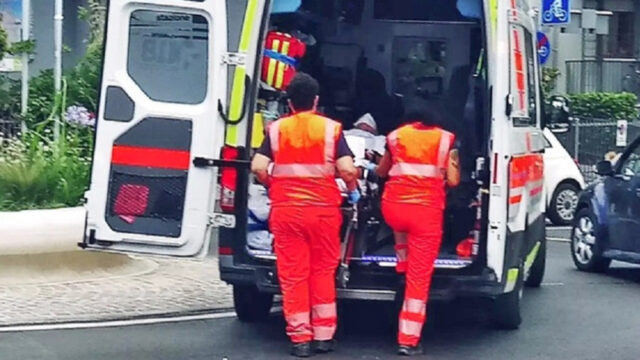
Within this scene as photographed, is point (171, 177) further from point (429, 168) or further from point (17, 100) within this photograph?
point (17, 100)

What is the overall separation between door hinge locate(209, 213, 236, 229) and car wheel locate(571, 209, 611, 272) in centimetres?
548

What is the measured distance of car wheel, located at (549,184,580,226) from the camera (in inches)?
741

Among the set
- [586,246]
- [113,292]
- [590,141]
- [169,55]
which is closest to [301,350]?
[169,55]

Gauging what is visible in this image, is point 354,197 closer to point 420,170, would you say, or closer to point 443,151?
point 420,170

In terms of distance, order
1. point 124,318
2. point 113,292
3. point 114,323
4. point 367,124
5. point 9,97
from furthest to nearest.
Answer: point 9,97, point 113,292, point 367,124, point 124,318, point 114,323

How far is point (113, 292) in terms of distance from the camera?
1151cm

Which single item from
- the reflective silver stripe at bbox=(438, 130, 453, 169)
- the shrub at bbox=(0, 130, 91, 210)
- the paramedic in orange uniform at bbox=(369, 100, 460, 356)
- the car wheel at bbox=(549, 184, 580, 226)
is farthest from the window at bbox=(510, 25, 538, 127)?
the car wheel at bbox=(549, 184, 580, 226)

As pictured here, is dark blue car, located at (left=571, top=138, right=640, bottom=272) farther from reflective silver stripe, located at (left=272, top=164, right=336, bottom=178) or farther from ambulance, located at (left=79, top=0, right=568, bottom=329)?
reflective silver stripe, located at (left=272, top=164, right=336, bottom=178)

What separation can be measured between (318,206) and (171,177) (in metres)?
0.96

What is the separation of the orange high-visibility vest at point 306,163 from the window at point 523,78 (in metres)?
1.25

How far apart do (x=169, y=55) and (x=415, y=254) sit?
2028 mm

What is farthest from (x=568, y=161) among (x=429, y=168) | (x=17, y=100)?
(x=429, y=168)

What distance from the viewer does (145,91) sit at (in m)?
9.16

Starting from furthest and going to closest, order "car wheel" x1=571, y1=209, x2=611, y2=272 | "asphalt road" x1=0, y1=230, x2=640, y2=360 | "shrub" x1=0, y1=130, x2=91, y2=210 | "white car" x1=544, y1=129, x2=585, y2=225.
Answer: "white car" x1=544, y1=129, x2=585, y2=225
"car wheel" x1=571, y1=209, x2=611, y2=272
"shrub" x1=0, y1=130, x2=91, y2=210
"asphalt road" x1=0, y1=230, x2=640, y2=360
